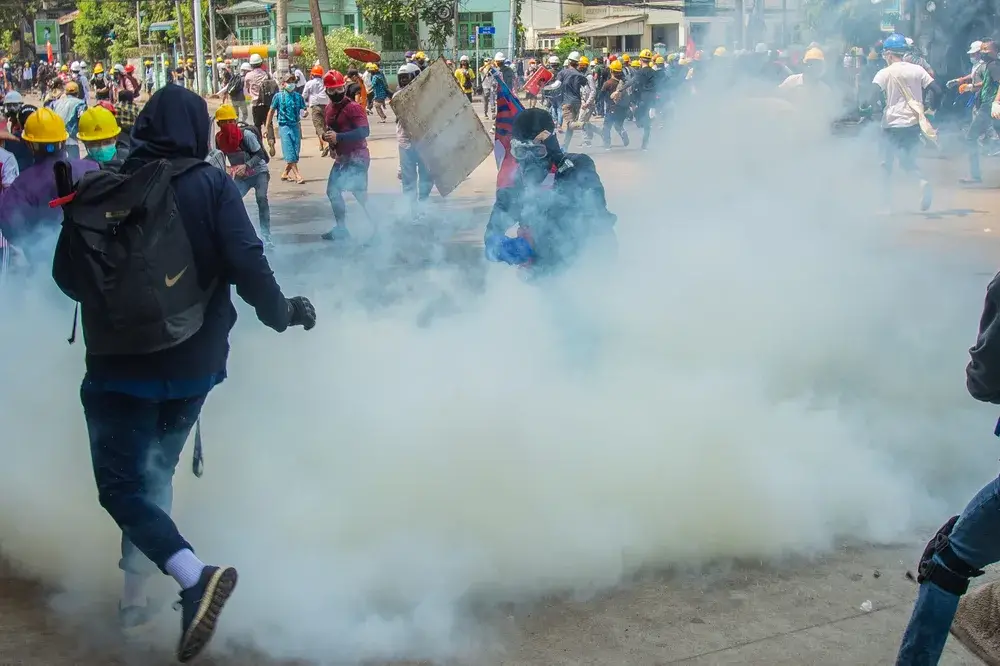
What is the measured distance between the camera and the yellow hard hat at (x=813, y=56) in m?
8.05

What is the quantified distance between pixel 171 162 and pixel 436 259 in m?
4.88

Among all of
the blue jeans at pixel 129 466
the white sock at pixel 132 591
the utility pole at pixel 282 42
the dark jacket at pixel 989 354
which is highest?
the utility pole at pixel 282 42

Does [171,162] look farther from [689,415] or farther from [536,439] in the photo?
[689,415]

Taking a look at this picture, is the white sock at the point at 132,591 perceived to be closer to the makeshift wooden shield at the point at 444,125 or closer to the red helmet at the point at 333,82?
the makeshift wooden shield at the point at 444,125

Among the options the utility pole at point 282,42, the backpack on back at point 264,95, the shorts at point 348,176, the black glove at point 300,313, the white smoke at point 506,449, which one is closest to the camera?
the black glove at point 300,313

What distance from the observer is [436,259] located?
7.57 m

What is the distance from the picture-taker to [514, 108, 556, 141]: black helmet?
527cm

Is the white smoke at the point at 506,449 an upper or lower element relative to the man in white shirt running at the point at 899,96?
lower

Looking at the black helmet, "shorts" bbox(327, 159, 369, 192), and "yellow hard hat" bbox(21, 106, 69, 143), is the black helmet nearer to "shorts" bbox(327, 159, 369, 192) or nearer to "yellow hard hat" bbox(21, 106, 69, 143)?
"yellow hard hat" bbox(21, 106, 69, 143)

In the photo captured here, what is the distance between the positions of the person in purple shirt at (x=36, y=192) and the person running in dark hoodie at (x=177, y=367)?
220cm

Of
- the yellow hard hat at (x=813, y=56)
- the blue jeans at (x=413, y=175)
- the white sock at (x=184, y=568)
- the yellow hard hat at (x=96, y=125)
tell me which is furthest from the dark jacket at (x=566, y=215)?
Result: the blue jeans at (x=413, y=175)

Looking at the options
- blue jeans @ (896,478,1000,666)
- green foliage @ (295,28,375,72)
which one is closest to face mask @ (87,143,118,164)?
blue jeans @ (896,478,1000,666)

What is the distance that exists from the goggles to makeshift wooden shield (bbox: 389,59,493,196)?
3.85 feet

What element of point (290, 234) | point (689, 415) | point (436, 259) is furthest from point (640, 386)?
point (290, 234)
